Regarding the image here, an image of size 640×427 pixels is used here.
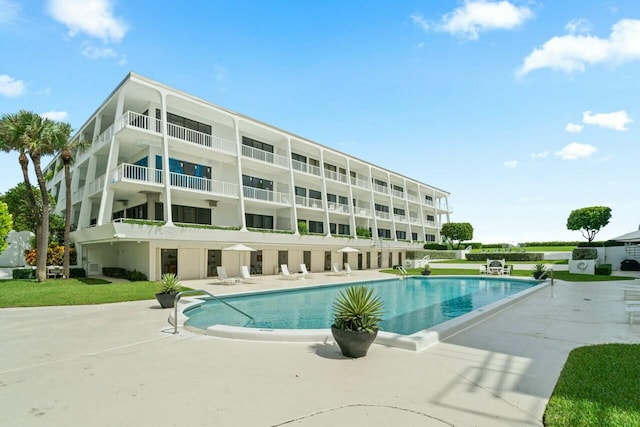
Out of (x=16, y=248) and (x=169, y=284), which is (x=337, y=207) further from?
(x=16, y=248)

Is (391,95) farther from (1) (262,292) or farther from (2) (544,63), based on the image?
(1) (262,292)

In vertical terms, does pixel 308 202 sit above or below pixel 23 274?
above

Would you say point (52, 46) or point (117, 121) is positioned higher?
point (117, 121)

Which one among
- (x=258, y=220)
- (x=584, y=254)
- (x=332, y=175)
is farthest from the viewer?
(x=332, y=175)

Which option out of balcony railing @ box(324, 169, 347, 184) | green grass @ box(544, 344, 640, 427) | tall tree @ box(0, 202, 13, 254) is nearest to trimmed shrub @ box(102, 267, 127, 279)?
tall tree @ box(0, 202, 13, 254)

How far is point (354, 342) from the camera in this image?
611 centimetres

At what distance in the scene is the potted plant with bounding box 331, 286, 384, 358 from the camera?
6125 mm

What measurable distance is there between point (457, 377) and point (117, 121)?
901 inches

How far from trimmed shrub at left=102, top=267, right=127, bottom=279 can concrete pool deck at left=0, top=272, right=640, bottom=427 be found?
15.3 meters

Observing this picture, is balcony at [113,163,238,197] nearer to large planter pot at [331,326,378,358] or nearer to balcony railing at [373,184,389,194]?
large planter pot at [331,326,378,358]

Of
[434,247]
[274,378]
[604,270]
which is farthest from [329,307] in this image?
[434,247]

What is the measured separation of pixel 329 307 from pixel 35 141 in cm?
1935

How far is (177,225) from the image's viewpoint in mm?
21500

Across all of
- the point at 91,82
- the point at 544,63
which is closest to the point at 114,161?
the point at 91,82
